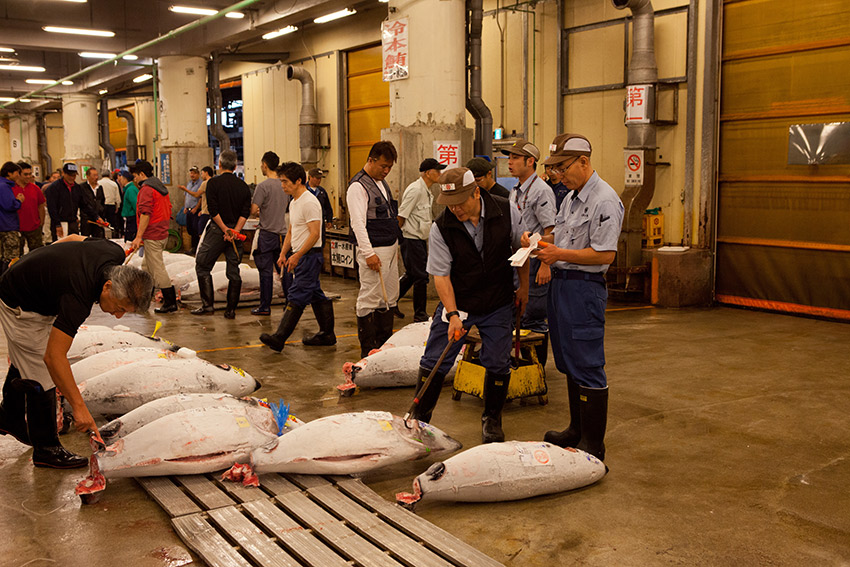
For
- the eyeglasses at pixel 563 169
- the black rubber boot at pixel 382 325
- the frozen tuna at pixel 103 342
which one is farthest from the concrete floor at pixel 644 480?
the eyeglasses at pixel 563 169

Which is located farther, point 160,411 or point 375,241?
point 375,241

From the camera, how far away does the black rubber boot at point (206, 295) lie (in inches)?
360

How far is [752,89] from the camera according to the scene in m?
9.28

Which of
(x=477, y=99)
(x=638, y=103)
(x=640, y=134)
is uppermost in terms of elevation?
(x=477, y=99)

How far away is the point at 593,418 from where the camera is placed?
4.09m

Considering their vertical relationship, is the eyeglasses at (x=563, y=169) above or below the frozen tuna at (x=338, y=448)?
above

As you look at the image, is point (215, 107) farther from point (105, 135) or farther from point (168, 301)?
point (105, 135)

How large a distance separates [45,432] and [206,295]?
5.08 meters

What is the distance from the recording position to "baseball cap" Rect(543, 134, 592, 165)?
13.5 ft

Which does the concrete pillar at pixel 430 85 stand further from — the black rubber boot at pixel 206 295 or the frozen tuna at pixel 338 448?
the frozen tuna at pixel 338 448

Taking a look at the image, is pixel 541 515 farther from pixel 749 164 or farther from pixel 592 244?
pixel 749 164

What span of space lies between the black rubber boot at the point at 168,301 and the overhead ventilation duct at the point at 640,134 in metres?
5.46

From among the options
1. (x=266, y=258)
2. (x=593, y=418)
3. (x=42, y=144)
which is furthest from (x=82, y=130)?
(x=593, y=418)

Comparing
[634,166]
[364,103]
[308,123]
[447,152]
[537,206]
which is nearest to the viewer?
[537,206]
